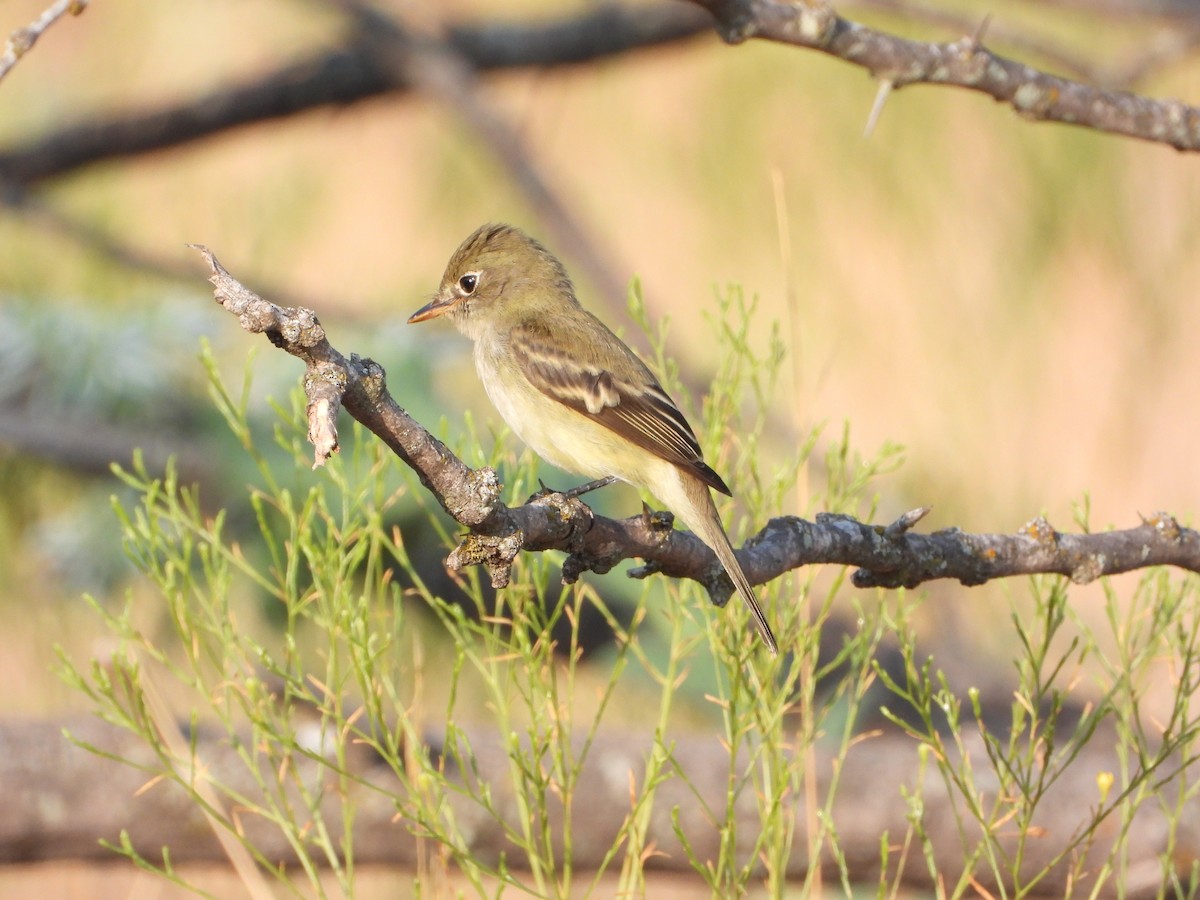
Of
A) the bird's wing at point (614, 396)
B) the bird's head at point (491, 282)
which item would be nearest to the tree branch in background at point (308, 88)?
the bird's head at point (491, 282)

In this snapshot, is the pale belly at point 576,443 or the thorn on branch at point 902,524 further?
the pale belly at point 576,443

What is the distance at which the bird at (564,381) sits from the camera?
3354 millimetres

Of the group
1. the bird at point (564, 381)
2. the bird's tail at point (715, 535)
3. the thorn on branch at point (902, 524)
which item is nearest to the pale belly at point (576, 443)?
the bird at point (564, 381)

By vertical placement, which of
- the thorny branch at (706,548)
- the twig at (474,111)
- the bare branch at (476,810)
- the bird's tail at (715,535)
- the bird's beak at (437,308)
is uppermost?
the twig at (474,111)

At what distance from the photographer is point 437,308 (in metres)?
4.19

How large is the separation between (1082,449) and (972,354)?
1298mm

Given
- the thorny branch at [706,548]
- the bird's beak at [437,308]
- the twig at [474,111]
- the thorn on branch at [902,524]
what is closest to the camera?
the thorny branch at [706,548]

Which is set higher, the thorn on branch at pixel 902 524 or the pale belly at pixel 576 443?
the thorn on branch at pixel 902 524

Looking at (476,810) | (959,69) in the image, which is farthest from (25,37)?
(476,810)

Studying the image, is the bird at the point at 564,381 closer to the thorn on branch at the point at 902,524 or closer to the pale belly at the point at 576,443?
the pale belly at the point at 576,443

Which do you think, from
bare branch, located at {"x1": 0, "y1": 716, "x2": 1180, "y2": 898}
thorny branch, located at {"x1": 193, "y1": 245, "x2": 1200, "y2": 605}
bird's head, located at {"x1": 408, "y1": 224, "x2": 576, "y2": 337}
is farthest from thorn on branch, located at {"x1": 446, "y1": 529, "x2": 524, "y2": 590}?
bird's head, located at {"x1": 408, "y1": 224, "x2": 576, "y2": 337}

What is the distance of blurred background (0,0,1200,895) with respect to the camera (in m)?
5.92

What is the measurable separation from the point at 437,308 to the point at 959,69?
69.2 inches

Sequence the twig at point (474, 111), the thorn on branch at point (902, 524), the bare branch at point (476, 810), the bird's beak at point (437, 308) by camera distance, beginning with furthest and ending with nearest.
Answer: the twig at point (474, 111) < the bird's beak at point (437, 308) < the bare branch at point (476, 810) < the thorn on branch at point (902, 524)
